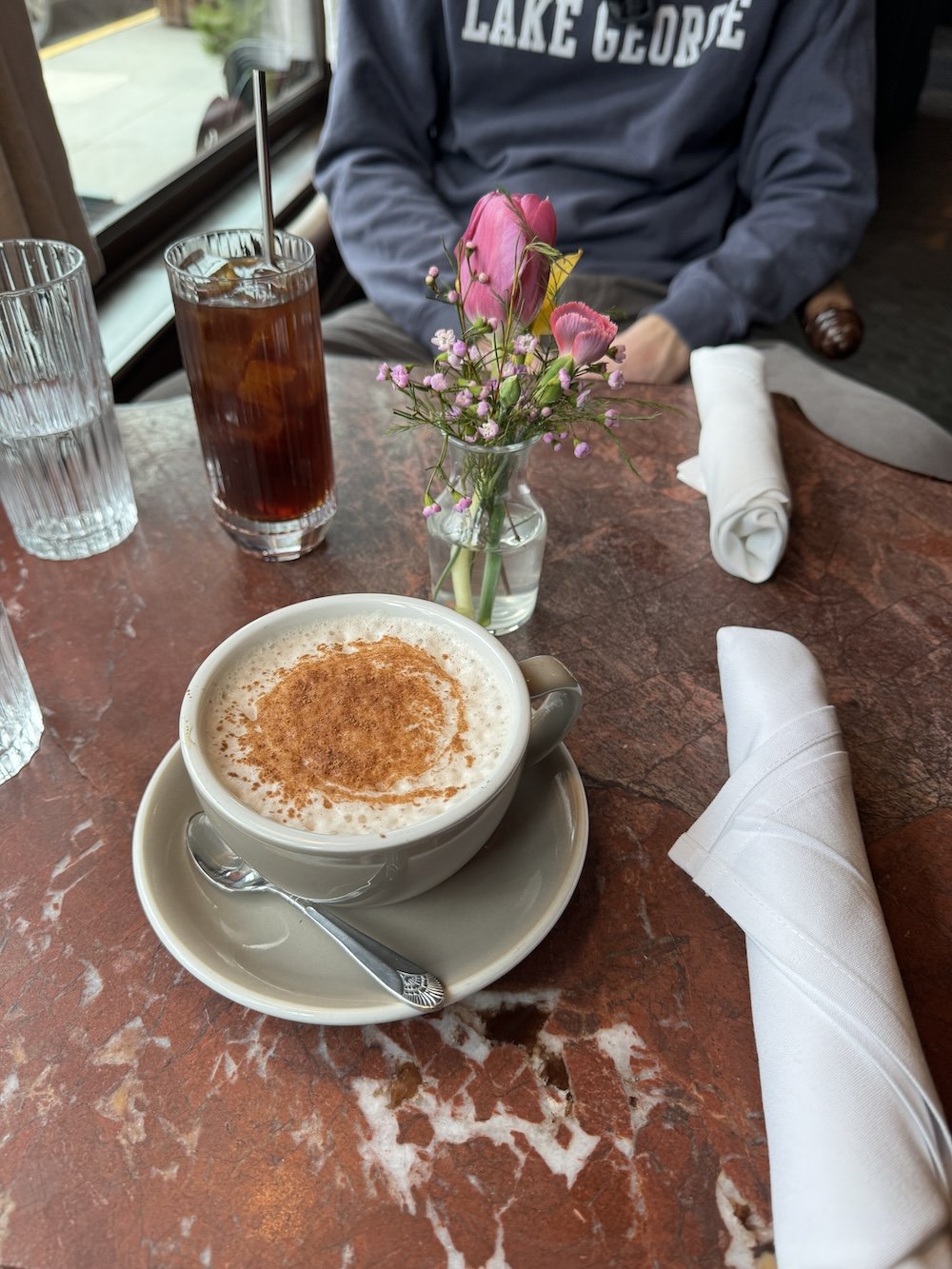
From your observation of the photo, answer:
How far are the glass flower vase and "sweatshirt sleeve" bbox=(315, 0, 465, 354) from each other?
0.78 metres

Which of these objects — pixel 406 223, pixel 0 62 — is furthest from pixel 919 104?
pixel 0 62

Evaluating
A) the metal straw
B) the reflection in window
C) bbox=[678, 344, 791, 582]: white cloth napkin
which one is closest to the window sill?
the reflection in window

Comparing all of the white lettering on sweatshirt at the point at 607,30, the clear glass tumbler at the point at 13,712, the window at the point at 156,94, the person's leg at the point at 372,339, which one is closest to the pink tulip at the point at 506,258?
the clear glass tumbler at the point at 13,712

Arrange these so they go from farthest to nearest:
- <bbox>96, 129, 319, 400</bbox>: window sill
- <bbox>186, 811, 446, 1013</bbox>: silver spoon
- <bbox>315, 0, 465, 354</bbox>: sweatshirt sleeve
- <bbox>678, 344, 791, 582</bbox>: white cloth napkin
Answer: <bbox>96, 129, 319, 400</bbox>: window sill, <bbox>315, 0, 465, 354</bbox>: sweatshirt sleeve, <bbox>678, 344, 791, 582</bbox>: white cloth napkin, <bbox>186, 811, 446, 1013</bbox>: silver spoon

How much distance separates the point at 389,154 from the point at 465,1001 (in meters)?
1.46

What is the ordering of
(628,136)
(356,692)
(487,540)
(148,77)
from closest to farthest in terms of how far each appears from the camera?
(356,692) → (487,540) → (628,136) → (148,77)

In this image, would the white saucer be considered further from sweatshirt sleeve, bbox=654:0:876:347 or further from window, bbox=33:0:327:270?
window, bbox=33:0:327:270

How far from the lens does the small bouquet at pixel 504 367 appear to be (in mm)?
631

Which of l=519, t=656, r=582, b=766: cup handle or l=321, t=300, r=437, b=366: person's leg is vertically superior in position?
l=519, t=656, r=582, b=766: cup handle

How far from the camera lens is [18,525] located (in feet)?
2.98

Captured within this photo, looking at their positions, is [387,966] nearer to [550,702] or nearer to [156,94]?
[550,702]

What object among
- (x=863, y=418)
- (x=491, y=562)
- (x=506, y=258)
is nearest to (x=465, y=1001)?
(x=491, y=562)

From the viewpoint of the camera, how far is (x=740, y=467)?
36.6 inches

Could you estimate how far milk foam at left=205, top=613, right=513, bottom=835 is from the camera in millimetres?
552
